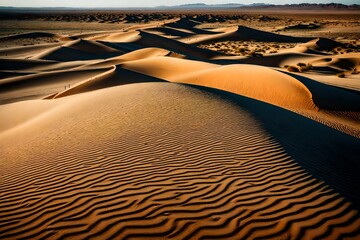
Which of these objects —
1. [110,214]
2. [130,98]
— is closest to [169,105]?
[130,98]

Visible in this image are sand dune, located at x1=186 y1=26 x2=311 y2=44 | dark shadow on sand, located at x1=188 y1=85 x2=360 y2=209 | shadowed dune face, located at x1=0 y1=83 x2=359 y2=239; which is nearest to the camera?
shadowed dune face, located at x1=0 y1=83 x2=359 y2=239

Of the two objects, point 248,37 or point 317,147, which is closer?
point 317,147

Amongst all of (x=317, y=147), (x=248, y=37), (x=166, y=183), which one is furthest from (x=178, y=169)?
(x=248, y=37)

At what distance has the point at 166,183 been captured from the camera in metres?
4.91

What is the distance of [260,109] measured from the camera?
981 centimetres

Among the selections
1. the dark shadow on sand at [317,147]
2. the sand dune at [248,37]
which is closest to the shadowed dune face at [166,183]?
the dark shadow on sand at [317,147]

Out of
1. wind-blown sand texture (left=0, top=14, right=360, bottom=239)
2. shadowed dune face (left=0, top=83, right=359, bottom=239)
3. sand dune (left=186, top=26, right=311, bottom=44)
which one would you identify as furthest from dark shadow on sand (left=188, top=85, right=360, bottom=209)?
sand dune (left=186, top=26, right=311, bottom=44)

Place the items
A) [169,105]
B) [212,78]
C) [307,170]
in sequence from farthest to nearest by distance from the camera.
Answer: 1. [212,78]
2. [169,105]
3. [307,170]

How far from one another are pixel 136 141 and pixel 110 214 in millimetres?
2721

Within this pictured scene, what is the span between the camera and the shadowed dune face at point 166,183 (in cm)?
399

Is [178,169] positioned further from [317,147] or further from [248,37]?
[248,37]

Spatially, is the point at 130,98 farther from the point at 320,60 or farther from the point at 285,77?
the point at 320,60

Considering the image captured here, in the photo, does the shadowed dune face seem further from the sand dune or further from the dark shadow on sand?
the sand dune

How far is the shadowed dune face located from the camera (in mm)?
3990
